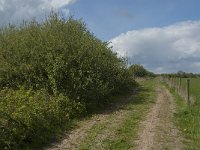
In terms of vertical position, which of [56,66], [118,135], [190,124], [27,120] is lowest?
[118,135]

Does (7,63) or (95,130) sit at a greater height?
(7,63)

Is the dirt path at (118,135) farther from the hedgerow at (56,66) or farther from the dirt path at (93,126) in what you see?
the hedgerow at (56,66)

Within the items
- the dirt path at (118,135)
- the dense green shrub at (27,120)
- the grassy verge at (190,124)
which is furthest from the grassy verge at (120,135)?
the grassy verge at (190,124)

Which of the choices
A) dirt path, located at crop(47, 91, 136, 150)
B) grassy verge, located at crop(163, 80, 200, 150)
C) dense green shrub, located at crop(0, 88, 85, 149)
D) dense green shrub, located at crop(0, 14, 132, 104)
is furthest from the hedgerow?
grassy verge, located at crop(163, 80, 200, 150)

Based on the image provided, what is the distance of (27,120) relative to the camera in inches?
531

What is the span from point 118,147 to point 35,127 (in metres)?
2.87

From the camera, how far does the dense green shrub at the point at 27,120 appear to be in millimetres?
12508

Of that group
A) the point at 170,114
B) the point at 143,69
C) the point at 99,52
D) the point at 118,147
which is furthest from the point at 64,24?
the point at 143,69

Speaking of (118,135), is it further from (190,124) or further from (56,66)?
(56,66)

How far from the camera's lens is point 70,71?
72.1ft

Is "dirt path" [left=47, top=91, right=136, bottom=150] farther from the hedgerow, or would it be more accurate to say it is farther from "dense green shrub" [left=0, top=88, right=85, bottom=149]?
the hedgerow

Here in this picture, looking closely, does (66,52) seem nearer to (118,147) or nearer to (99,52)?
(99,52)

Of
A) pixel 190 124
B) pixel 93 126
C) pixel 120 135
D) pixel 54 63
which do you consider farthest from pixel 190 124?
pixel 54 63

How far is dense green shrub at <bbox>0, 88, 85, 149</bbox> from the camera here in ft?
41.0
